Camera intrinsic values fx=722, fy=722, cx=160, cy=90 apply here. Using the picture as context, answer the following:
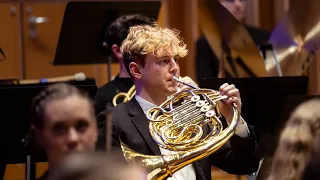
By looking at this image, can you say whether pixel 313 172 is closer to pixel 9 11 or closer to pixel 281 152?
pixel 281 152

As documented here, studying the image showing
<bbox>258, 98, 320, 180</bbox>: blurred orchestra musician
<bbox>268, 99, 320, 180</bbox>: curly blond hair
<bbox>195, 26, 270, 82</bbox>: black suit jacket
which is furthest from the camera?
<bbox>195, 26, 270, 82</bbox>: black suit jacket

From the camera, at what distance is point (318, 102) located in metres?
2.00

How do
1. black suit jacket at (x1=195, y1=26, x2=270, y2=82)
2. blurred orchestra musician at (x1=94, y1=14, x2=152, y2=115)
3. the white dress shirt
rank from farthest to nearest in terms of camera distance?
black suit jacket at (x1=195, y1=26, x2=270, y2=82) → blurred orchestra musician at (x1=94, y1=14, x2=152, y2=115) → the white dress shirt

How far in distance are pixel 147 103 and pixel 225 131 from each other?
451 mm

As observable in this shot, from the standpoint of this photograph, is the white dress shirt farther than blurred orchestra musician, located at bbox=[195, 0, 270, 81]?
No

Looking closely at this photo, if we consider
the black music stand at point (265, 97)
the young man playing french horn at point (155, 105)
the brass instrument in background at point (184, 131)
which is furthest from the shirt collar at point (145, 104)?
the black music stand at point (265, 97)

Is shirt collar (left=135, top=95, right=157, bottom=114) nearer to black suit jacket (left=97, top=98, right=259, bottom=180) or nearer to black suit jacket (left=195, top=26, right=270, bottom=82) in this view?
black suit jacket (left=97, top=98, right=259, bottom=180)

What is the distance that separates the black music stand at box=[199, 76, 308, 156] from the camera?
3225 mm

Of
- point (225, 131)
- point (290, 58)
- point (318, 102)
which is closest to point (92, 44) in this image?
point (290, 58)

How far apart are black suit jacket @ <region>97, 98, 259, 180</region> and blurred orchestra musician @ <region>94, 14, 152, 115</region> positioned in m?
0.63

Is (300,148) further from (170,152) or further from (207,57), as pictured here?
(207,57)

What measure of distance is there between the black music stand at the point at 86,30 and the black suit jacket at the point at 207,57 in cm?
98

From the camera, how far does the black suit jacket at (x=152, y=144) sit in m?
2.68

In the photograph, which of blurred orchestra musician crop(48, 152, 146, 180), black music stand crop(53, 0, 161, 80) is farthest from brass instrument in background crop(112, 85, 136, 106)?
blurred orchestra musician crop(48, 152, 146, 180)
